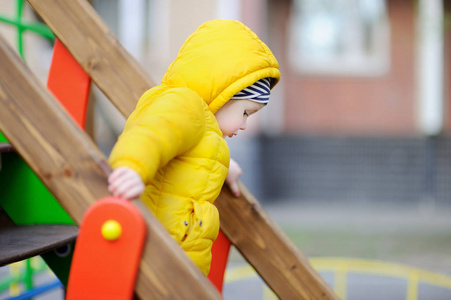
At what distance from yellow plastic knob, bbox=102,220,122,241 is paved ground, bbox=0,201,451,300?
9.64ft

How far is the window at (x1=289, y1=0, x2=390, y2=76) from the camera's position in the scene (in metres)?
9.40

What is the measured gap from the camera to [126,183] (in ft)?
4.25

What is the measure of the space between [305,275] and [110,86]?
3.30 ft

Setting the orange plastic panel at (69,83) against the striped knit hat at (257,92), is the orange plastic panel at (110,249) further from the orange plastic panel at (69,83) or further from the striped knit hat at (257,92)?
the orange plastic panel at (69,83)

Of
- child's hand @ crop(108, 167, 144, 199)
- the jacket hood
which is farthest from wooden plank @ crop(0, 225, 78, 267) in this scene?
the jacket hood

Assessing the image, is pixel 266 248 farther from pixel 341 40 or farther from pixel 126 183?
pixel 341 40

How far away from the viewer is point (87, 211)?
1338mm

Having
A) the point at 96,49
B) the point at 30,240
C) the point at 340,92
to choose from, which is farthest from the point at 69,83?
the point at 340,92

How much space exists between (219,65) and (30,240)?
84 centimetres

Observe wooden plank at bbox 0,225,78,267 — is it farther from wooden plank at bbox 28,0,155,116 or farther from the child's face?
the child's face

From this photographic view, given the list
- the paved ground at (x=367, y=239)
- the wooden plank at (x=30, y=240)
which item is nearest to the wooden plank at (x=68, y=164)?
the wooden plank at (x=30, y=240)

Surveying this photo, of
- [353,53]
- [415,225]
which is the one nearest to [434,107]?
[353,53]

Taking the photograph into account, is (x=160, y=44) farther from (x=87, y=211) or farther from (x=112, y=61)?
(x=87, y=211)

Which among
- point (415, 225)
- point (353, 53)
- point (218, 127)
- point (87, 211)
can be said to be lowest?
point (415, 225)
